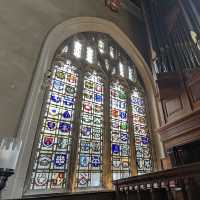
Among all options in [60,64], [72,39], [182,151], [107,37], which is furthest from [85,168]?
[107,37]

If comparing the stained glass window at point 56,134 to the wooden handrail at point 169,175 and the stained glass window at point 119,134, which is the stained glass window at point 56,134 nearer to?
the stained glass window at point 119,134

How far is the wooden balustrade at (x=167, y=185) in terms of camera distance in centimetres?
127

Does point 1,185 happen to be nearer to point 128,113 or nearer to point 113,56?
point 128,113

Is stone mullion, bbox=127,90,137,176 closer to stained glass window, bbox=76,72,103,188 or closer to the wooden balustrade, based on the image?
stained glass window, bbox=76,72,103,188

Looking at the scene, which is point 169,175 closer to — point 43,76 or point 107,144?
point 107,144

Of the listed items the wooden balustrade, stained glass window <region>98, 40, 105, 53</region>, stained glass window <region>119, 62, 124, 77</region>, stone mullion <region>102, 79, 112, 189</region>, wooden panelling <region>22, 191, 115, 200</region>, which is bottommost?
wooden panelling <region>22, 191, 115, 200</region>

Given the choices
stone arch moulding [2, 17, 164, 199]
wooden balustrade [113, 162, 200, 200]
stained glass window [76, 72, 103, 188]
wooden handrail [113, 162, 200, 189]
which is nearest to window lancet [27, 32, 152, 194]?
stained glass window [76, 72, 103, 188]

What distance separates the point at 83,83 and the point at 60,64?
660mm

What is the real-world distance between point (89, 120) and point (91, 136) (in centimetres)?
33

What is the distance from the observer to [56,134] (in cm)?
292

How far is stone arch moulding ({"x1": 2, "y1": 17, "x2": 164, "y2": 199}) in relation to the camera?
233 cm

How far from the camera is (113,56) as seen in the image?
498 centimetres

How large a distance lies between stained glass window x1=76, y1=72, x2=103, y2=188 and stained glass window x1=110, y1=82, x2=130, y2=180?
324 mm

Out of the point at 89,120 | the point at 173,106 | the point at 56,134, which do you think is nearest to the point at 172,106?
the point at 173,106
